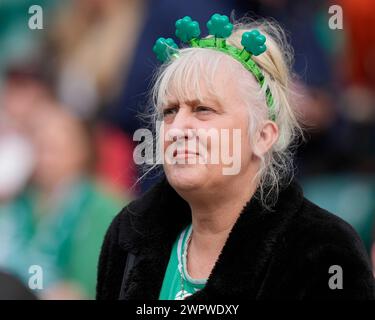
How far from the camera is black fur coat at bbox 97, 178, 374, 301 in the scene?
8.21 feet

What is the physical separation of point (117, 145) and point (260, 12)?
114 centimetres

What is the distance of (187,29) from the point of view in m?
2.84

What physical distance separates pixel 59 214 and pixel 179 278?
1761 millimetres

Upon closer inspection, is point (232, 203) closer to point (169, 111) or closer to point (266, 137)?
point (266, 137)

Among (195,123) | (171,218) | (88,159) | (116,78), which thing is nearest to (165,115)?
(195,123)

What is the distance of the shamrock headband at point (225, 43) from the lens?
2.71 metres

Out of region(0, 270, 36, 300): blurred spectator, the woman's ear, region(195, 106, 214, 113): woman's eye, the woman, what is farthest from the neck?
region(0, 270, 36, 300): blurred spectator

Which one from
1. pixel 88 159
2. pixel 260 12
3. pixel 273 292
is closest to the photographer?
pixel 273 292

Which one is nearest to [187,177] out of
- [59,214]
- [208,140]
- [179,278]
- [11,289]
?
[208,140]

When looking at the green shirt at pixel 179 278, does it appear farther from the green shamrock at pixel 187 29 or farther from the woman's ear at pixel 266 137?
the green shamrock at pixel 187 29

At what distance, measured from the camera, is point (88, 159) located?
175 inches

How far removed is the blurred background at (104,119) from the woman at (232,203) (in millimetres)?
1356

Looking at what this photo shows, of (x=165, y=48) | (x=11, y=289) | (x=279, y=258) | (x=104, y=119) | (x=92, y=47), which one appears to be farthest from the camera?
(x=92, y=47)
